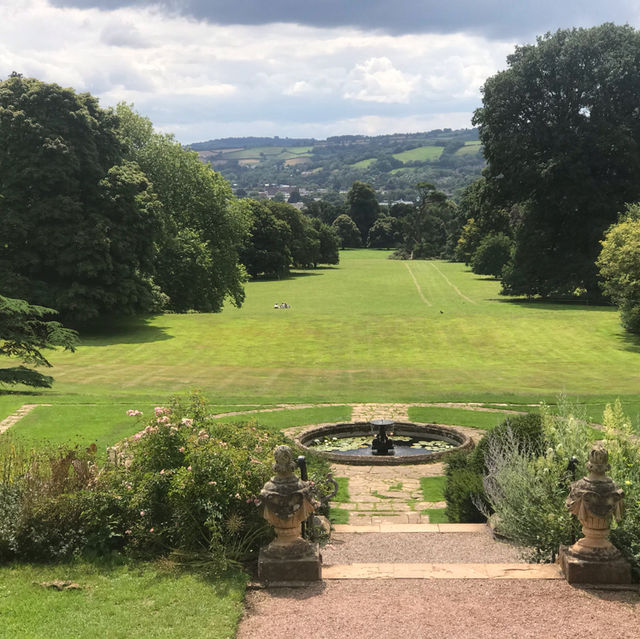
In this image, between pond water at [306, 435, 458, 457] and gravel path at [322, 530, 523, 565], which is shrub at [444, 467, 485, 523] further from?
pond water at [306, 435, 458, 457]

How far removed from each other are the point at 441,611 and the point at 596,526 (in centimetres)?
199

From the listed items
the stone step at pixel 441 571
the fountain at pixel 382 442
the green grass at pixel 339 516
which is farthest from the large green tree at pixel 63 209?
the stone step at pixel 441 571

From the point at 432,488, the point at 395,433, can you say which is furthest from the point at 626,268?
the point at 432,488

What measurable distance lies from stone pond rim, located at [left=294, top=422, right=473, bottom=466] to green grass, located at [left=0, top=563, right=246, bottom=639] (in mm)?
7614

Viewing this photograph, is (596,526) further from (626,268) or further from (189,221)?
(189,221)

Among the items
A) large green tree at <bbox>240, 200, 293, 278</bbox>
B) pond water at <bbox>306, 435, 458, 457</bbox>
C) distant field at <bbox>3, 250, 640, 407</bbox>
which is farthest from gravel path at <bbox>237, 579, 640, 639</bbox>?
large green tree at <bbox>240, 200, 293, 278</bbox>

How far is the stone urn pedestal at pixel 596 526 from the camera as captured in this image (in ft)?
23.9

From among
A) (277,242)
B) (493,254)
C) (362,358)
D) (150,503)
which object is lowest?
(362,358)

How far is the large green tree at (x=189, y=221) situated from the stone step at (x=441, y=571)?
3968cm

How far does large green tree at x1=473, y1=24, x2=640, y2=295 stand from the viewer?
48094 millimetres

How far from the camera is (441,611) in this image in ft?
22.1

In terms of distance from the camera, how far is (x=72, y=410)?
61.2 ft

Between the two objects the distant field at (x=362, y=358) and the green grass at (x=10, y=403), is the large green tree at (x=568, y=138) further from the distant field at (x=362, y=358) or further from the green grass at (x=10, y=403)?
the green grass at (x=10, y=403)

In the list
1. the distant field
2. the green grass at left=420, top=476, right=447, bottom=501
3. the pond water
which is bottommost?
the distant field
